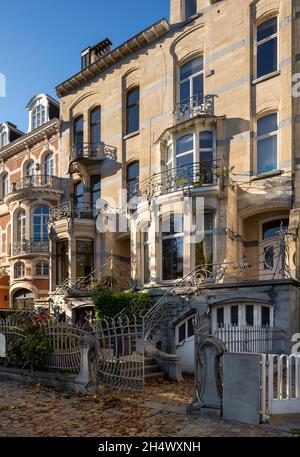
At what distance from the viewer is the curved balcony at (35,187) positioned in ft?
81.9

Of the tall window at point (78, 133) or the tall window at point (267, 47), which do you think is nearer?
the tall window at point (267, 47)

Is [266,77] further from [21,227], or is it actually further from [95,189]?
[21,227]

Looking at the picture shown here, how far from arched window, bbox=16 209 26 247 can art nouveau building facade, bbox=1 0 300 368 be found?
14.2 ft

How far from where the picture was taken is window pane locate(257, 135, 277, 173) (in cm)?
1628

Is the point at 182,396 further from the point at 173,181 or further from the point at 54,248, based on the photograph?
the point at 54,248

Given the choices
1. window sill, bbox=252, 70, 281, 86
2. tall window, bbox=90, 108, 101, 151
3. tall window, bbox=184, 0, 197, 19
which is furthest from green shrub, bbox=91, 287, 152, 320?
tall window, bbox=184, 0, 197, 19

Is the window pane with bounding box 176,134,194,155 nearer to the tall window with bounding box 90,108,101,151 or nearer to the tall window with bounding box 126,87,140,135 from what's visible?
the tall window with bounding box 126,87,140,135

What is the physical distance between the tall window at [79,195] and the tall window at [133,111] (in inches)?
181

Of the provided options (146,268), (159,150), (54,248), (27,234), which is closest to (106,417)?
(146,268)

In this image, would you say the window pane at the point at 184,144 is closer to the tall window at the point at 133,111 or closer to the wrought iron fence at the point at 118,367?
the tall window at the point at 133,111

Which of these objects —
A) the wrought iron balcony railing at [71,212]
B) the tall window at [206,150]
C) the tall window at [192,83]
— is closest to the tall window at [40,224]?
the wrought iron balcony railing at [71,212]

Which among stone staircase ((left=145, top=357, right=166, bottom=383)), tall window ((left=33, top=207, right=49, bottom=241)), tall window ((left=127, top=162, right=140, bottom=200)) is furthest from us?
tall window ((left=33, top=207, right=49, bottom=241))

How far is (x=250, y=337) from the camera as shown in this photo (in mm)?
10406
